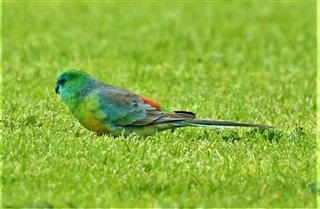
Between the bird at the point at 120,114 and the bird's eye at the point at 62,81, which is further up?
the bird's eye at the point at 62,81

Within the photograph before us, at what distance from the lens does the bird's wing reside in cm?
841

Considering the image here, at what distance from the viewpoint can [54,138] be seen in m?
8.11

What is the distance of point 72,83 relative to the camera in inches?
342

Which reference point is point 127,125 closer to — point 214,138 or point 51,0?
point 214,138

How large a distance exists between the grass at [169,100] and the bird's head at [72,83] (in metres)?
0.35

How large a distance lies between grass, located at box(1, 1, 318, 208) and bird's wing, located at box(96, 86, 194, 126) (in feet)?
0.68

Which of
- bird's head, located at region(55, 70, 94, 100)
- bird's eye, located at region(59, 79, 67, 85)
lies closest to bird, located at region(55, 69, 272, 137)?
bird's head, located at region(55, 70, 94, 100)

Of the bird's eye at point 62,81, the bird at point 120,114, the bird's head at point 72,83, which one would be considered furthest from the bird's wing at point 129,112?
the bird's eye at point 62,81

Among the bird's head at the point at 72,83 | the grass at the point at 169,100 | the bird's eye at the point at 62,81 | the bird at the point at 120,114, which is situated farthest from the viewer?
the bird's eye at the point at 62,81

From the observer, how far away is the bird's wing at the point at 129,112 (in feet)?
27.6

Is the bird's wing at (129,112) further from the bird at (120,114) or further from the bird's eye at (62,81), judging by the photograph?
the bird's eye at (62,81)

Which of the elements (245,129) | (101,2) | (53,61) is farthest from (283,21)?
(245,129)

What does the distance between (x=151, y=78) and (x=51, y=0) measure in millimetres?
7357

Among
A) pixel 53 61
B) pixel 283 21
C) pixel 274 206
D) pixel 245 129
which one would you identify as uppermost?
pixel 283 21
